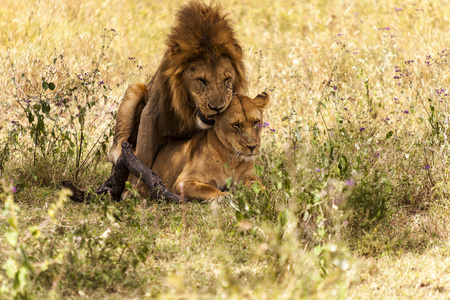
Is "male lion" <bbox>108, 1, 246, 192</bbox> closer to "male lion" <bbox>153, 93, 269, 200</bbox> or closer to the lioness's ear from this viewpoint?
"male lion" <bbox>153, 93, 269, 200</bbox>

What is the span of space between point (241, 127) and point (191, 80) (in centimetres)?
64

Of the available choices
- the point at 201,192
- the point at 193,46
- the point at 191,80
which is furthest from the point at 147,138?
the point at 193,46

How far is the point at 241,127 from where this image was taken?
529 centimetres

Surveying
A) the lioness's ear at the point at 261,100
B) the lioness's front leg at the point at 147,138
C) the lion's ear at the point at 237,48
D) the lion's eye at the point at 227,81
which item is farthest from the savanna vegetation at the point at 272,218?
the lion's ear at the point at 237,48

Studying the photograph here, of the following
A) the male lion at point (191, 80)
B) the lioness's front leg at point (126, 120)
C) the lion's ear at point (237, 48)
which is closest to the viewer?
the male lion at point (191, 80)

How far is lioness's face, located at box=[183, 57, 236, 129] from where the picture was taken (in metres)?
5.24

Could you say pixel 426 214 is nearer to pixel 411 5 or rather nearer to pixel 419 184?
pixel 419 184

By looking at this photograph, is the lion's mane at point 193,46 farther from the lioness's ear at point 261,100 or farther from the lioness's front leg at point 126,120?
the lioness's front leg at point 126,120

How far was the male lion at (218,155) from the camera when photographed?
17.3ft

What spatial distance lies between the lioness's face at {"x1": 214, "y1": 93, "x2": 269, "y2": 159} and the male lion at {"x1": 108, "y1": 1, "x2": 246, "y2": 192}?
10cm

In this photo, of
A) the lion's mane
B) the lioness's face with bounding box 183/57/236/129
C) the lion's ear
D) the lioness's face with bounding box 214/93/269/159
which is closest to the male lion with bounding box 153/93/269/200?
the lioness's face with bounding box 214/93/269/159

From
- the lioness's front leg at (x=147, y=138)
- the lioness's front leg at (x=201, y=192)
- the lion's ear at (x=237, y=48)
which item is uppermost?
the lion's ear at (x=237, y=48)

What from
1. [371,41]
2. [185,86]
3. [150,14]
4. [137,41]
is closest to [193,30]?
[185,86]

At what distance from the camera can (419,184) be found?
4996 millimetres
